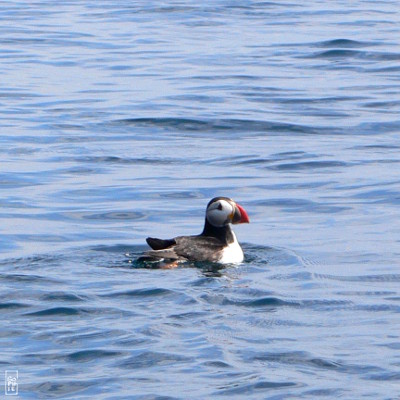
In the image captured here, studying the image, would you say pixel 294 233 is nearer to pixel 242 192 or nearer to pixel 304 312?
pixel 242 192

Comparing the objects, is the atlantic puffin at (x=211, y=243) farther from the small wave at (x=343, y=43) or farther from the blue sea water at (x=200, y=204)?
the small wave at (x=343, y=43)

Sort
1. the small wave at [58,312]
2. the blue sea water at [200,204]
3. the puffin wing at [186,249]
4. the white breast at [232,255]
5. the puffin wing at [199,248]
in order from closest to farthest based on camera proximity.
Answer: the blue sea water at [200,204]
the small wave at [58,312]
the puffin wing at [186,249]
the puffin wing at [199,248]
the white breast at [232,255]

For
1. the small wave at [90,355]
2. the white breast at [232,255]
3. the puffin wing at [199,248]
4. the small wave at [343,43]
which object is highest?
the small wave at [343,43]

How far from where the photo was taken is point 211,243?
13188 mm

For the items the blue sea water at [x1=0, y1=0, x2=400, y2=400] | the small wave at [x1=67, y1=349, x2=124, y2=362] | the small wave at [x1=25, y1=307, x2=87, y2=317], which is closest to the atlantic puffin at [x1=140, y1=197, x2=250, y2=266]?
the blue sea water at [x1=0, y1=0, x2=400, y2=400]

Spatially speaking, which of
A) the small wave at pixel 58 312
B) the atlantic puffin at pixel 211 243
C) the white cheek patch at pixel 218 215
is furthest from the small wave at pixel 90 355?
the white cheek patch at pixel 218 215

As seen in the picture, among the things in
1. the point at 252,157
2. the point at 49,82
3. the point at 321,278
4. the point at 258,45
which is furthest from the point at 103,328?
the point at 258,45

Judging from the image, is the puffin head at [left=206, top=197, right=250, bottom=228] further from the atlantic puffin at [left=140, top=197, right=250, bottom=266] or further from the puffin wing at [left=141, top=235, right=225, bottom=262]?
the puffin wing at [left=141, top=235, right=225, bottom=262]

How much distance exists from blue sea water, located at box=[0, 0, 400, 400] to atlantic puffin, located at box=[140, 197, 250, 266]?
0.17 m

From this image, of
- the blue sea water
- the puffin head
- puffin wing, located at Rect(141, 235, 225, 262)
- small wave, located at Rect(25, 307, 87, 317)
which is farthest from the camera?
the puffin head

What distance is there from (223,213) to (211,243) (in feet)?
1.40

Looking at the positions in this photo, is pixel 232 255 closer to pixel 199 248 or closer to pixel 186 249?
pixel 199 248

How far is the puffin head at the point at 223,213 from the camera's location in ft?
44.3

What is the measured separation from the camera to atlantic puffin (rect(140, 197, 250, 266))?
12492 mm
